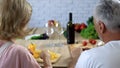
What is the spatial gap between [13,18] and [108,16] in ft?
1.65

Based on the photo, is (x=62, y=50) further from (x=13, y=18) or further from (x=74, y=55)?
(x=13, y=18)

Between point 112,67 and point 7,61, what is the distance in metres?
0.54

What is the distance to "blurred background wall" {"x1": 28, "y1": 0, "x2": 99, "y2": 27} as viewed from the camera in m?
4.55

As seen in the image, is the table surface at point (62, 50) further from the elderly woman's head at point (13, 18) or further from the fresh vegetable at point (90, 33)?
the elderly woman's head at point (13, 18)

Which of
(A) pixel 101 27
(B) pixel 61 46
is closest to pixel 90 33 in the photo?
(B) pixel 61 46

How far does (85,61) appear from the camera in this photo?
1.44m

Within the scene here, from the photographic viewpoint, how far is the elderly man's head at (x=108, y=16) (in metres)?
1.47

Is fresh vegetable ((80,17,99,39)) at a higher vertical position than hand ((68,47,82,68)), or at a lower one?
higher

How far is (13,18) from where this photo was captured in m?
1.42

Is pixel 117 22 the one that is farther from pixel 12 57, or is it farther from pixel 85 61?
pixel 12 57

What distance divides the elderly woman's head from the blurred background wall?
10.2 ft

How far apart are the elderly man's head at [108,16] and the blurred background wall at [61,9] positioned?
10.0 feet

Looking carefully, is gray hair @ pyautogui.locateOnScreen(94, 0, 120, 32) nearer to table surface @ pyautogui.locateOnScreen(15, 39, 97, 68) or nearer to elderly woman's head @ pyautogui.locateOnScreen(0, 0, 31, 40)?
elderly woman's head @ pyautogui.locateOnScreen(0, 0, 31, 40)

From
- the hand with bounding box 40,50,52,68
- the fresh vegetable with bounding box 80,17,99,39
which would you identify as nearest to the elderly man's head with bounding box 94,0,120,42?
the hand with bounding box 40,50,52,68
